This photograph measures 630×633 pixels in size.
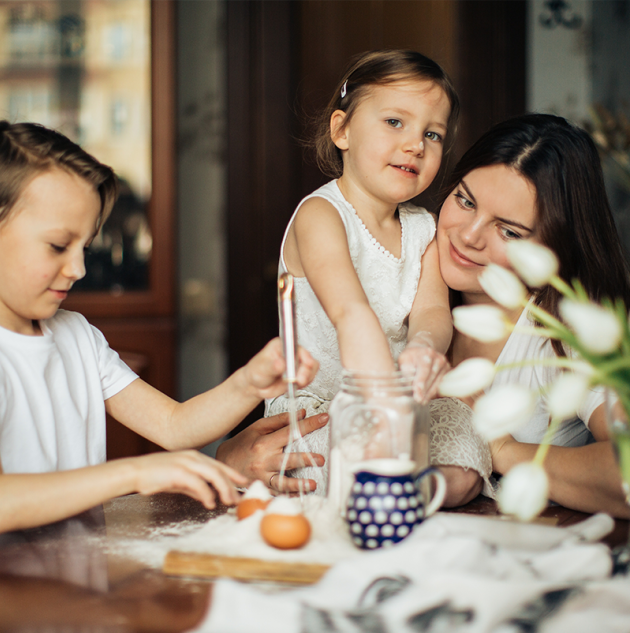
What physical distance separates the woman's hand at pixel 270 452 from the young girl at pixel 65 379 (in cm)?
12

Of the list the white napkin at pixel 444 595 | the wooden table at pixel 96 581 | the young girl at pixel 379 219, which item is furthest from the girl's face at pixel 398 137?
the white napkin at pixel 444 595

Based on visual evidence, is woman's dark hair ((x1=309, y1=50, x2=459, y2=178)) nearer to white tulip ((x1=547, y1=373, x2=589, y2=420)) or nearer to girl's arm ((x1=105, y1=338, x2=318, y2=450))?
girl's arm ((x1=105, y1=338, x2=318, y2=450))

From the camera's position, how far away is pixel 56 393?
1275 millimetres

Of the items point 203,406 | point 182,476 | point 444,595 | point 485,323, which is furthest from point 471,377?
point 203,406

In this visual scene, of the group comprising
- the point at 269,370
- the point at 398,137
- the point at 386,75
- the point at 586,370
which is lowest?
the point at 269,370

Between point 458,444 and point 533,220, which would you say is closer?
point 458,444

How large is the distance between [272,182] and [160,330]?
32.3 inches

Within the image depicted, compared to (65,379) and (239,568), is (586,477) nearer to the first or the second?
(239,568)

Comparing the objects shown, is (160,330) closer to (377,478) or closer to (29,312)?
(29,312)

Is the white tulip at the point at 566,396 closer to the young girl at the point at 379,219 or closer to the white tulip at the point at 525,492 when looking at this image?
the white tulip at the point at 525,492

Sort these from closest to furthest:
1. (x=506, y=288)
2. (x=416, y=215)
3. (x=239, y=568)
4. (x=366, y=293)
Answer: (x=506, y=288), (x=239, y=568), (x=366, y=293), (x=416, y=215)

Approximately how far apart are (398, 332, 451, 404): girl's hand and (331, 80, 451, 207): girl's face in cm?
45

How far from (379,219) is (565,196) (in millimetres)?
369

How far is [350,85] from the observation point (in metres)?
1.46
